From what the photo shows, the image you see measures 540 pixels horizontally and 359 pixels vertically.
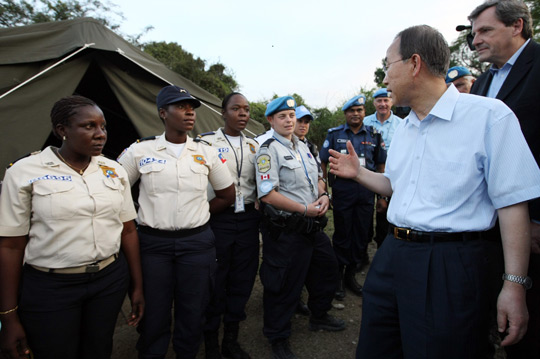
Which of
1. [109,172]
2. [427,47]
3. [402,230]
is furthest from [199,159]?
[427,47]

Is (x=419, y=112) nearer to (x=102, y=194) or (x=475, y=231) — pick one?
(x=475, y=231)

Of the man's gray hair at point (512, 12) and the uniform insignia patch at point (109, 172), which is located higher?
the man's gray hair at point (512, 12)

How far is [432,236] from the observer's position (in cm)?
145

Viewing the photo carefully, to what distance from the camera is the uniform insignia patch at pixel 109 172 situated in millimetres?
2027

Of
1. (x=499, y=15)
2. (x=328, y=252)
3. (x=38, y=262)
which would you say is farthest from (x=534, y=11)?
(x=38, y=262)

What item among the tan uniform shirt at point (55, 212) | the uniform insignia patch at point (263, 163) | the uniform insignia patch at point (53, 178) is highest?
the uniform insignia patch at point (263, 163)

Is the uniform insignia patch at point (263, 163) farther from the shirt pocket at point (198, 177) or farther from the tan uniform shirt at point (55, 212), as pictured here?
the tan uniform shirt at point (55, 212)

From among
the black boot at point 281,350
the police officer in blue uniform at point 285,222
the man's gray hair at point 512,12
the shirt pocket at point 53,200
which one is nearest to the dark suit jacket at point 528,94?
the man's gray hair at point 512,12

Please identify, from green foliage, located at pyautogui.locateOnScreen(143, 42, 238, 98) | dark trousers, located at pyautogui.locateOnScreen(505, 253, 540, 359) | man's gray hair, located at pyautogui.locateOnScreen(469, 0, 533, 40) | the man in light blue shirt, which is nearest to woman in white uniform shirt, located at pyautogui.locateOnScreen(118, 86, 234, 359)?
the man in light blue shirt

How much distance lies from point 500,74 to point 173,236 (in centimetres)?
244

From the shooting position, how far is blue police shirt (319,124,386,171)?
13.2 feet

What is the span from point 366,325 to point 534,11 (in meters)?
11.9

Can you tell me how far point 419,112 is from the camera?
1.62m

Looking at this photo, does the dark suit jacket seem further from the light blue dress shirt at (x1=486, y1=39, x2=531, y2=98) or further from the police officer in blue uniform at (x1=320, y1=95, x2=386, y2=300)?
the police officer in blue uniform at (x1=320, y1=95, x2=386, y2=300)
